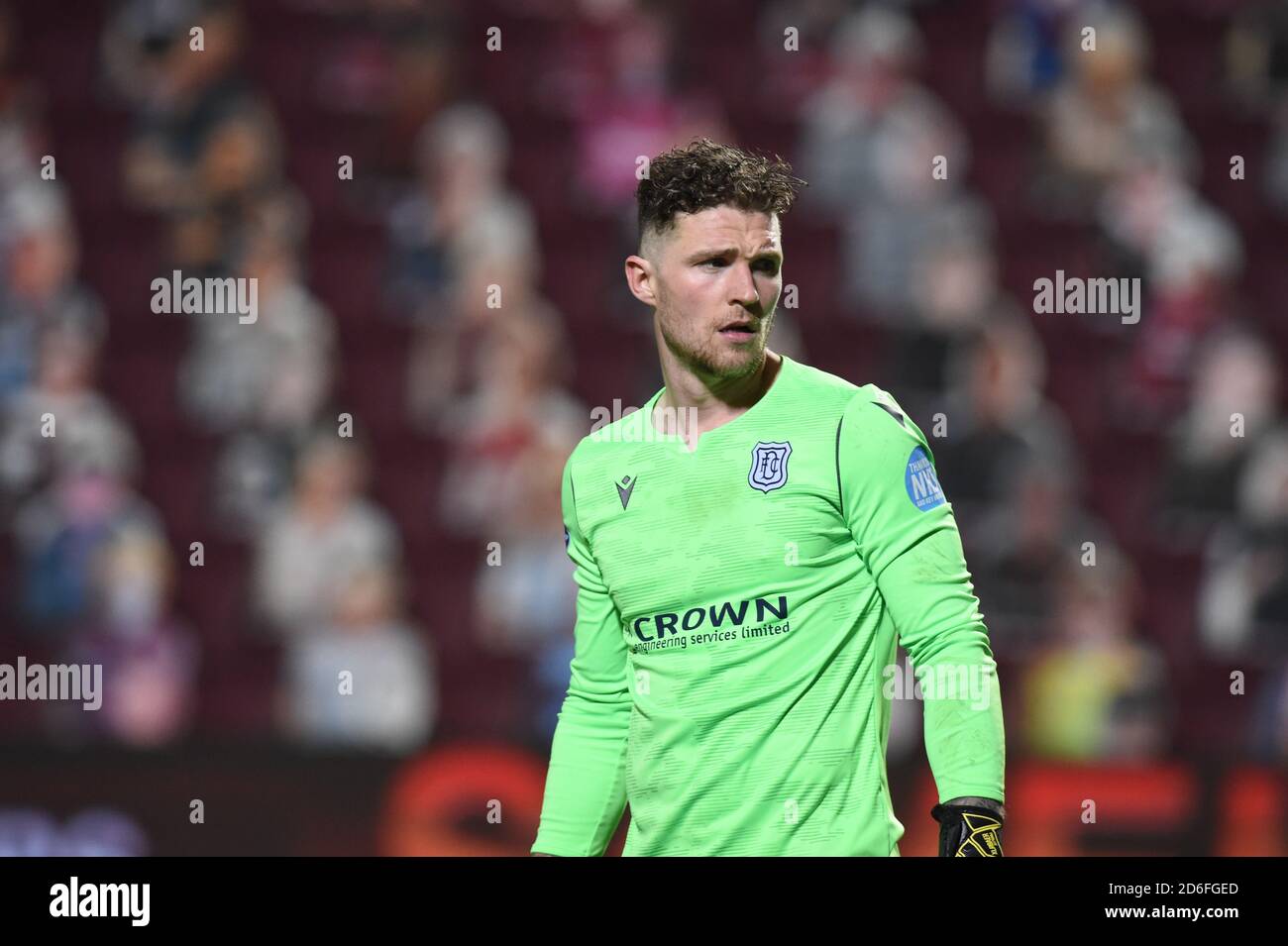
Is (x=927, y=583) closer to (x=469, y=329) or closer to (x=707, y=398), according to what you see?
(x=707, y=398)

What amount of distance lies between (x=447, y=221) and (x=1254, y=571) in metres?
3.51

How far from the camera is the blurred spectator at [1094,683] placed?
6.19 metres

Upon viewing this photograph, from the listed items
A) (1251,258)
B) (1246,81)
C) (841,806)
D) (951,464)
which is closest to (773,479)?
(841,806)

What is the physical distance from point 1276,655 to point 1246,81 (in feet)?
9.60

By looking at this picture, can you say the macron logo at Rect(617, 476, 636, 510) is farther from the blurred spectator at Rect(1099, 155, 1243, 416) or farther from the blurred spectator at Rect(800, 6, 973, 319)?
the blurred spectator at Rect(1099, 155, 1243, 416)

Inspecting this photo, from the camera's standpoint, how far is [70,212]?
7656mm

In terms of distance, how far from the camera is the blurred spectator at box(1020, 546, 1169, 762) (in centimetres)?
619

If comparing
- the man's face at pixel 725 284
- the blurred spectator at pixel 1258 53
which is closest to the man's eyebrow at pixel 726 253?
the man's face at pixel 725 284

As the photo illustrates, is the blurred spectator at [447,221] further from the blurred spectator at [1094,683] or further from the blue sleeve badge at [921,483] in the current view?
the blue sleeve badge at [921,483]

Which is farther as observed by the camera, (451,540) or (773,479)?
(451,540)

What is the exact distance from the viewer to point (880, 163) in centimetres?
745
